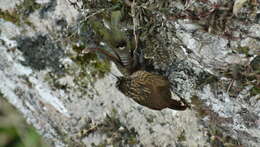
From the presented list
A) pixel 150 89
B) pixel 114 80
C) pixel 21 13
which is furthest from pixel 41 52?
pixel 150 89

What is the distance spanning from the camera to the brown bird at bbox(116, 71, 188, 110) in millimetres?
1760

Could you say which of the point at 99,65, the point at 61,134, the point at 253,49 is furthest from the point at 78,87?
the point at 253,49

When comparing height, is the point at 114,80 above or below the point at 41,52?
below

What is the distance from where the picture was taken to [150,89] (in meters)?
1.74

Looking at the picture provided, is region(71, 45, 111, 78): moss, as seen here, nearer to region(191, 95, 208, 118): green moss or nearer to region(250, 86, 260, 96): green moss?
region(191, 95, 208, 118): green moss

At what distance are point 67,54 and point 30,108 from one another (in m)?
0.64

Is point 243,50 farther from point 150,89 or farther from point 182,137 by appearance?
point 182,137

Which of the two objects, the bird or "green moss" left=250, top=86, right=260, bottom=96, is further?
the bird

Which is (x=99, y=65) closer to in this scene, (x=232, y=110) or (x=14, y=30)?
(x=14, y=30)

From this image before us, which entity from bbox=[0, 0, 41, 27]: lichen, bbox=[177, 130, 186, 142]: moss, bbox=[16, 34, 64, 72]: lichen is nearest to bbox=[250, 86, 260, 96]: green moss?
bbox=[177, 130, 186, 142]: moss

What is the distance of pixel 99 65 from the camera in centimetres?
219

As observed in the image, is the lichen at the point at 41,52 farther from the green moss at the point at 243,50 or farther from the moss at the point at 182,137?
the green moss at the point at 243,50

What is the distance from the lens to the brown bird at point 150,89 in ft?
5.77

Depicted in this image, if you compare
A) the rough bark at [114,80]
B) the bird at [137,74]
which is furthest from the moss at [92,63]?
the bird at [137,74]
